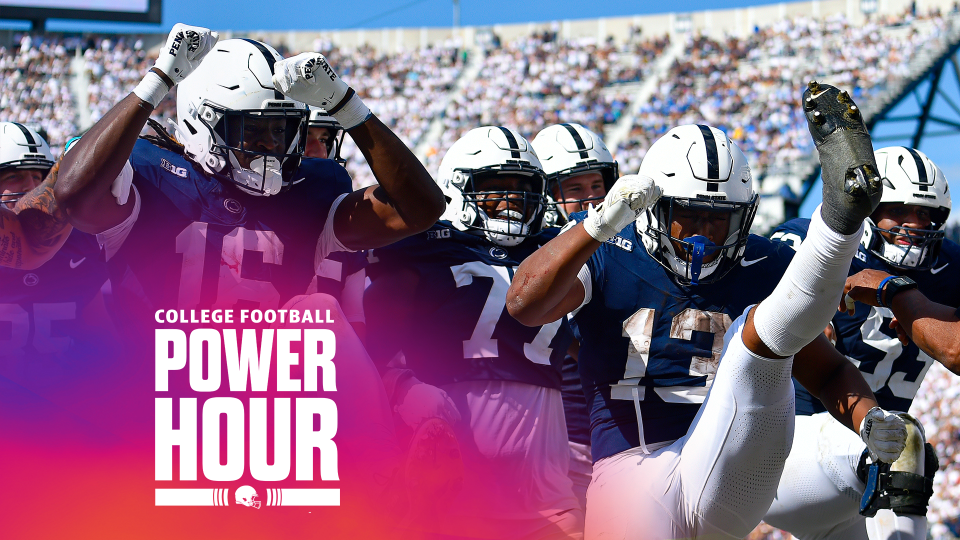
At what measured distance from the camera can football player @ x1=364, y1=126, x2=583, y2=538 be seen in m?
3.45

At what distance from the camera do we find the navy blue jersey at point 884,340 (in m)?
4.09

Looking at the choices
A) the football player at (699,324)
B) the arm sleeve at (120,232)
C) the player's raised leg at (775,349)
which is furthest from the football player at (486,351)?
the arm sleeve at (120,232)

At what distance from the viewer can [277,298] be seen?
Result: 3377mm

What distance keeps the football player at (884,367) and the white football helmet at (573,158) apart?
111 centimetres

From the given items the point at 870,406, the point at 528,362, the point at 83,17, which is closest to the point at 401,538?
the point at 528,362

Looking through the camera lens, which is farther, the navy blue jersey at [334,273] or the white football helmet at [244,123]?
the navy blue jersey at [334,273]

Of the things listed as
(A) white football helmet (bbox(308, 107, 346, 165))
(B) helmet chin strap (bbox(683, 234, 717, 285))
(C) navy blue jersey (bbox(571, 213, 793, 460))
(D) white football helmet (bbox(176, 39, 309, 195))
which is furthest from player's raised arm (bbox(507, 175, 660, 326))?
(A) white football helmet (bbox(308, 107, 346, 165))

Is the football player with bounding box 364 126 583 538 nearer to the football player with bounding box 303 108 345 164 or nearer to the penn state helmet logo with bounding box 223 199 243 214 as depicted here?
the penn state helmet logo with bounding box 223 199 243 214

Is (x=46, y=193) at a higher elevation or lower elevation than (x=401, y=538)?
higher

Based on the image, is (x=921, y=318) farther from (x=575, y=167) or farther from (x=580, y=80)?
(x=580, y=80)

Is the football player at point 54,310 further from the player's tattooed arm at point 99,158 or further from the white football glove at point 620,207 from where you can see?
the white football glove at point 620,207

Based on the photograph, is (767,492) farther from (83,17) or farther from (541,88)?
(541,88)

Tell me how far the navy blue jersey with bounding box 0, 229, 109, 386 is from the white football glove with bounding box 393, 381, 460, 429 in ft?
4.74

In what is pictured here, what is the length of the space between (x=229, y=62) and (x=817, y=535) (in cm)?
306
